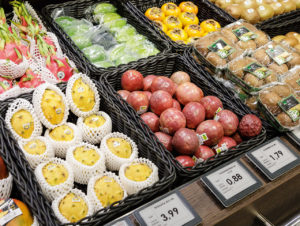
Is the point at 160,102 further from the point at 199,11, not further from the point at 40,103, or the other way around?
the point at 199,11

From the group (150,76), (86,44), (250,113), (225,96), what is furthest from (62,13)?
(250,113)

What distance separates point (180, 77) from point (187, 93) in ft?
0.71

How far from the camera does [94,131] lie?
177 cm

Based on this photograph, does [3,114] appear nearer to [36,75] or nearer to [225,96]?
[36,75]

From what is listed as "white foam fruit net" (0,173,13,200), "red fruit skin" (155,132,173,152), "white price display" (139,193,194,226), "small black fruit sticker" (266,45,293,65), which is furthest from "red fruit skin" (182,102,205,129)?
"white foam fruit net" (0,173,13,200)

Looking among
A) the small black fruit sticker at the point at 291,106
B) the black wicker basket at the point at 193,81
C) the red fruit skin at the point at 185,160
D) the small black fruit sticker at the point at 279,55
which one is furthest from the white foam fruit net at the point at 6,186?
the small black fruit sticker at the point at 279,55

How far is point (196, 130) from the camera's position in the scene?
1.87 meters

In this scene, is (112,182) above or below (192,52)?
below

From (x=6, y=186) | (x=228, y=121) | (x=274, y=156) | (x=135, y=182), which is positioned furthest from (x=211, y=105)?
(x=6, y=186)

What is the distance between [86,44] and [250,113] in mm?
1354

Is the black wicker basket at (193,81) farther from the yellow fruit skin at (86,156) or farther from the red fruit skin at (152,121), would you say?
the yellow fruit skin at (86,156)

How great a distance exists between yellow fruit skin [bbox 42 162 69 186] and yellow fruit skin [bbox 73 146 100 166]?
0.09 m

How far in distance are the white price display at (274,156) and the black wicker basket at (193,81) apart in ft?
0.33

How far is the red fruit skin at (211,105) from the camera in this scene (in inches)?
76.9
